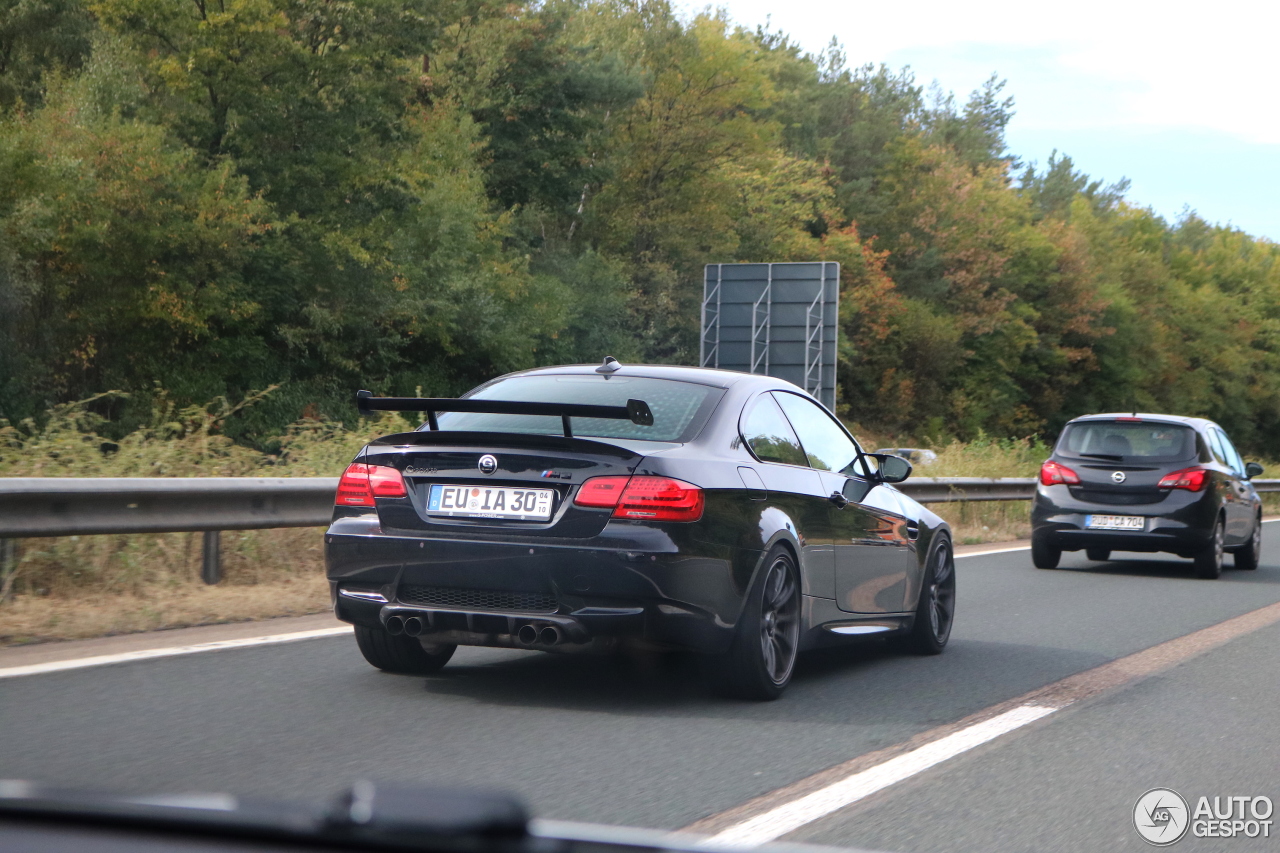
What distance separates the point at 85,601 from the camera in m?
8.80

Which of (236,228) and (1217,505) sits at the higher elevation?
(236,228)

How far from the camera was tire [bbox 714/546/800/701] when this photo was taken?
249 inches

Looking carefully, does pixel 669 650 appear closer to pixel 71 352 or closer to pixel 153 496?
pixel 153 496

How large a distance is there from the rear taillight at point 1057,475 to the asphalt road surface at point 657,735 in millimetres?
7056

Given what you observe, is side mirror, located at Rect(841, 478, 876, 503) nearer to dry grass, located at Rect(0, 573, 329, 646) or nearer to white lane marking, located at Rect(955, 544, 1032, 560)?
dry grass, located at Rect(0, 573, 329, 646)

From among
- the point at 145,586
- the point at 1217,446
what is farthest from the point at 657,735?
the point at 1217,446

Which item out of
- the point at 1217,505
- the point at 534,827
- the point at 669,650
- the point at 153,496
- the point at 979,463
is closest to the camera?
the point at 534,827

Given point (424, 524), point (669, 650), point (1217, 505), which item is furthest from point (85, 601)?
point (1217, 505)

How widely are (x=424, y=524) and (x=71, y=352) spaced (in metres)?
29.7

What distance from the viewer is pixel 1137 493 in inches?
600

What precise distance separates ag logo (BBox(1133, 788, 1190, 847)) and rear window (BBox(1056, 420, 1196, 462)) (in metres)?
10.8

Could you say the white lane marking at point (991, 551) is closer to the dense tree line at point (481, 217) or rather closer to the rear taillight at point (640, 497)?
the rear taillight at point (640, 497)

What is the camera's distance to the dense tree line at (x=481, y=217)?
3341cm

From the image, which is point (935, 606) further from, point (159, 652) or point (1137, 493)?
point (1137, 493)
